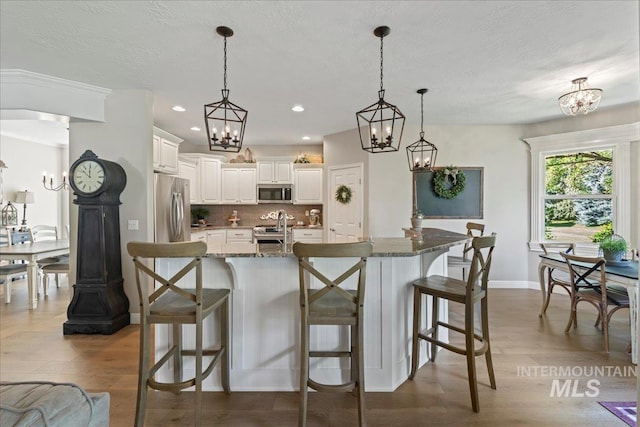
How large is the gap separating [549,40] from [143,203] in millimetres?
4235

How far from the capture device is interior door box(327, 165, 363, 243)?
5391mm

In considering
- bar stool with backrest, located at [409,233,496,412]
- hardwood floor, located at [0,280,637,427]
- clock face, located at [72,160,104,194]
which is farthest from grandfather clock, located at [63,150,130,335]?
bar stool with backrest, located at [409,233,496,412]

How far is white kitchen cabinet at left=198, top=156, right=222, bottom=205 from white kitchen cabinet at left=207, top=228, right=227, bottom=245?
0.59 meters

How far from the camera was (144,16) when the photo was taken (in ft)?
7.20

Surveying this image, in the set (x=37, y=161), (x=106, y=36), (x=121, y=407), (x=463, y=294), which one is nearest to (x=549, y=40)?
(x=463, y=294)

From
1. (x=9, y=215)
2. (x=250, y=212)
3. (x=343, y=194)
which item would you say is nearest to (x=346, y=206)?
(x=343, y=194)

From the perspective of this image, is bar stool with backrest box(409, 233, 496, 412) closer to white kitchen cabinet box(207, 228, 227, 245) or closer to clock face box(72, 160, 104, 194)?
clock face box(72, 160, 104, 194)

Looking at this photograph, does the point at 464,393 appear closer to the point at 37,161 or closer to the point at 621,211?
the point at 621,211

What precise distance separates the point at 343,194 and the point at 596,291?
3668 millimetres

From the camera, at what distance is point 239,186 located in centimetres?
636

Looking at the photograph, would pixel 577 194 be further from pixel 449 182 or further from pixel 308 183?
pixel 308 183

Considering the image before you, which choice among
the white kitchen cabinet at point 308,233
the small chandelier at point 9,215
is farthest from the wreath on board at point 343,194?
the small chandelier at point 9,215

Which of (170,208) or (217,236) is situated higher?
(170,208)

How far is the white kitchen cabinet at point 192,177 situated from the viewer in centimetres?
569
